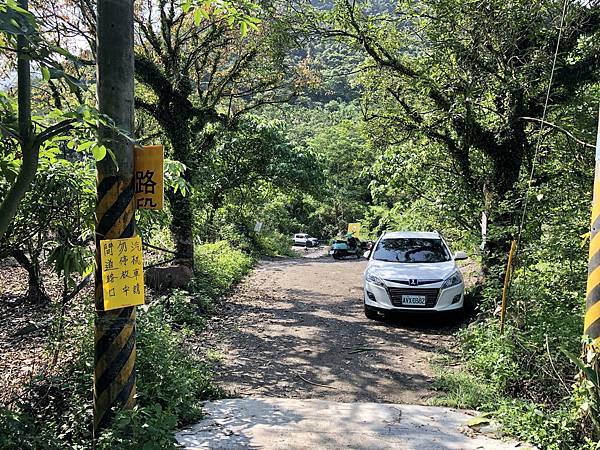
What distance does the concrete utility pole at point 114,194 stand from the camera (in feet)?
9.73

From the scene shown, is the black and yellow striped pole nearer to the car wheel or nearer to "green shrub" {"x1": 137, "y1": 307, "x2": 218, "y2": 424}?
"green shrub" {"x1": 137, "y1": 307, "x2": 218, "y2": 424}

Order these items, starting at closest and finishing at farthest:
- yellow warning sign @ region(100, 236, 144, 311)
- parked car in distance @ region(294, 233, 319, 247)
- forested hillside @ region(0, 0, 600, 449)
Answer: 1. yellow warning sign @ region(100, 236, 144, 311)
2. forested hillside @ region(0, 0, 600, 449)
3. parked car in distance @ region(294, 233, 319, 247)

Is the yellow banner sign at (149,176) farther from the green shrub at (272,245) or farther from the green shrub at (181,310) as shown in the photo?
the green shrub at (272,245)

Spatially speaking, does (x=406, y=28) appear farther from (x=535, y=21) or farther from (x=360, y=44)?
(x=535, y=21)

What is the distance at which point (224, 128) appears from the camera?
12.0 meters

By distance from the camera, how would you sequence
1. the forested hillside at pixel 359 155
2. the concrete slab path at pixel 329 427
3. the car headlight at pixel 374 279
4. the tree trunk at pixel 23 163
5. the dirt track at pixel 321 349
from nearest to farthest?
the tree trunk at pixel 23 163 → the forested hillside at pixel 359 155 → the concrete slab path at pixel 329 427 → the dirt track at pixel 321 349 → the car headlight at pixel 374 279

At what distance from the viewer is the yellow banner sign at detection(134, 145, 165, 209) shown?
3141 millimetres

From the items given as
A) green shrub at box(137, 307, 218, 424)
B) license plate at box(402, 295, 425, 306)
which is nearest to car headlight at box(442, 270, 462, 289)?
license plate at box(402, 295, 425, 306)

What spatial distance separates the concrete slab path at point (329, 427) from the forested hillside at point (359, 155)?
12.6 inches

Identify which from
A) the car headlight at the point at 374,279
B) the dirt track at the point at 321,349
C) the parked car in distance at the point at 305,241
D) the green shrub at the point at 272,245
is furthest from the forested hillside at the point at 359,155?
the parked car in distance at the point at 305,241

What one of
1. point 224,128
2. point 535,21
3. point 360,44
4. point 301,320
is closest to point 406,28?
point 360,44

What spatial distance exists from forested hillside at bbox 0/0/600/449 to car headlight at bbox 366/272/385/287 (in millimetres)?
1705

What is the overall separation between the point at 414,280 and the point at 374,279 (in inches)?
29.1

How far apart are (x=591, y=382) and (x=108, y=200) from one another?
137 inches
